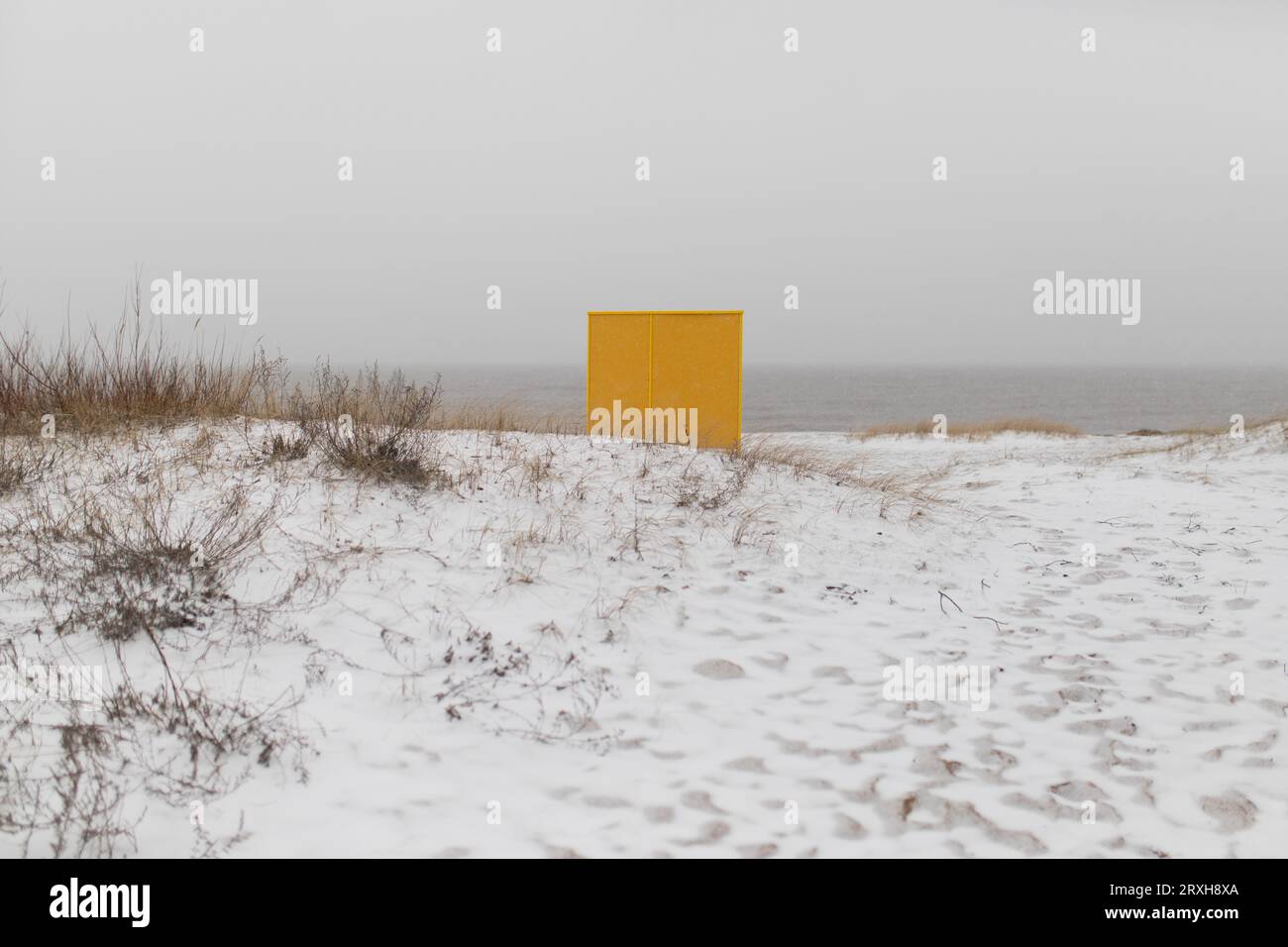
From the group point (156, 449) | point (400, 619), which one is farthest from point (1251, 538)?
point (156, 449)

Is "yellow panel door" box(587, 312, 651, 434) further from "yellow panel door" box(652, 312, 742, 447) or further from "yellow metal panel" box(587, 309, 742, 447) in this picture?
"yellow panel door" box(652, 312, 742, 447)

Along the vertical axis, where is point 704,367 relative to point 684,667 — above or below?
above

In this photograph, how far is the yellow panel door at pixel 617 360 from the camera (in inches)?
412

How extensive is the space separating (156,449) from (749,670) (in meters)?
5.40

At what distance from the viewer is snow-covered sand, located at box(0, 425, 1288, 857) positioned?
3.38 meters

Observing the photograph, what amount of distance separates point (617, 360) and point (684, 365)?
2.73 feet

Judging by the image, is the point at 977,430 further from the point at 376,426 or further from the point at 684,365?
the point at 376,426

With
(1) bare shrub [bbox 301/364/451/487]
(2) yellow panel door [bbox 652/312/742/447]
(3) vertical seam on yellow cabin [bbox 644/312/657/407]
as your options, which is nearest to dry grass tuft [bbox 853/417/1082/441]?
(2) yellow panel door [bbox 652/312/742/447]

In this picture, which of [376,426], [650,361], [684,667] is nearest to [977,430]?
[650,361]

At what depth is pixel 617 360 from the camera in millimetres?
10609

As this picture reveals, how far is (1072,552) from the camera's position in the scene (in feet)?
24.6

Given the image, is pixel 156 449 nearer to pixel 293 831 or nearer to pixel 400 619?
pixel 400 619
